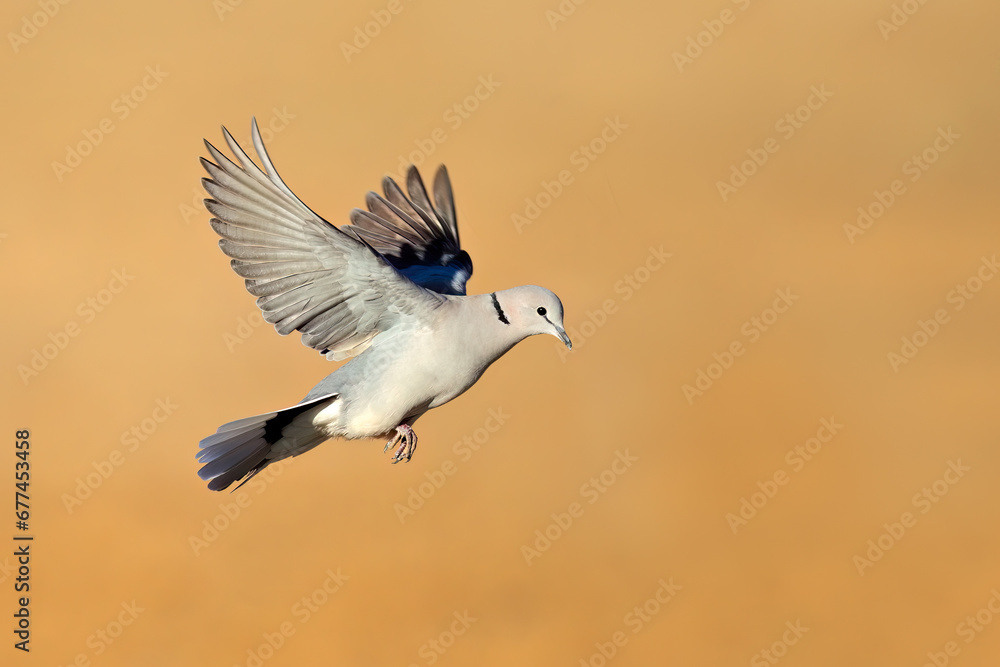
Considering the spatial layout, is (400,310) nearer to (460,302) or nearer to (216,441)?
(460,302)

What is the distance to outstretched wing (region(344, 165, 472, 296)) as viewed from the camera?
471cm

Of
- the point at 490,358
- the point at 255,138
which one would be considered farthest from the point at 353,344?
the point at 255,138

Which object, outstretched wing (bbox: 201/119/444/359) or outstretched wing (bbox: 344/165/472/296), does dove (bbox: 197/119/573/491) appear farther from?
outstretched wing (bbox: 344/165/472/296)

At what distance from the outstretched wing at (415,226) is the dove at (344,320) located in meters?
0.95

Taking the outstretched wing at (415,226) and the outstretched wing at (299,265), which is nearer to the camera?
the outstretched wing at (299,265)

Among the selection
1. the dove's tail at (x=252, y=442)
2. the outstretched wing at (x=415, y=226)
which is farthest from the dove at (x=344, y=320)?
the outstretched wing at (x=415, y=226)

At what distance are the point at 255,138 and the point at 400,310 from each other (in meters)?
0.84

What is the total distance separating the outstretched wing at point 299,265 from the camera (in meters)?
3.47

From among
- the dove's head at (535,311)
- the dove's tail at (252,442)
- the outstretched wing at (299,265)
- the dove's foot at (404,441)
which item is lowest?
the dove's tail at (252,442)

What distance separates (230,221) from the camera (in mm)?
3547

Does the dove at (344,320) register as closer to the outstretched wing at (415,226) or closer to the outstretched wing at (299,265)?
the outstretched wing at (299,265)

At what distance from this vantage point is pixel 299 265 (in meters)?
3.60

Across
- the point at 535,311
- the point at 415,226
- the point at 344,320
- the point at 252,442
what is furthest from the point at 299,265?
the point at 415,226

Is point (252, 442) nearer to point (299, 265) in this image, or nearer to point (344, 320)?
point (344, 320)
